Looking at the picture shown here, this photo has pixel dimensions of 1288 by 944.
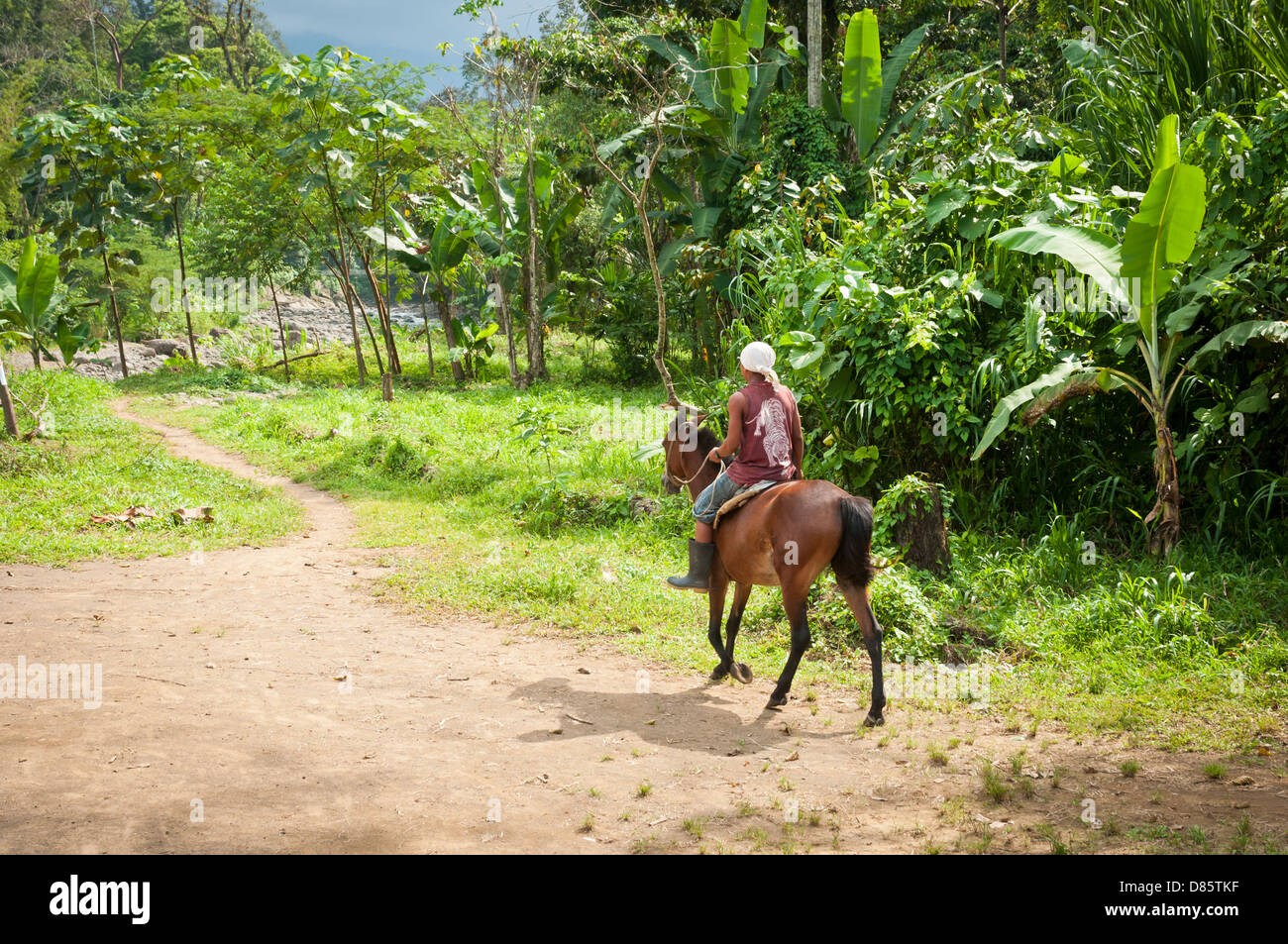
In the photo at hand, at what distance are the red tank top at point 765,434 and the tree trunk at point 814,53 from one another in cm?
1039

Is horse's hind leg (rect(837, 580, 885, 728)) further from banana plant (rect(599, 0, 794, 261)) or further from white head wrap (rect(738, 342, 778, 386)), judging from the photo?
banana plant (rect(599, 0, 794, 261))

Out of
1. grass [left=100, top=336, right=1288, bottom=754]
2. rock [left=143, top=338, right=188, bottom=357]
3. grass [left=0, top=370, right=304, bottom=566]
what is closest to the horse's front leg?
grass [left=100, top=336, right=1288, bottom=754]

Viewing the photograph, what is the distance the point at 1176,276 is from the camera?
692 cm

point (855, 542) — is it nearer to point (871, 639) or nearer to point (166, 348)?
point (871, 639)

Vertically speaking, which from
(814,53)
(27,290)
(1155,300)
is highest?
(814,53)

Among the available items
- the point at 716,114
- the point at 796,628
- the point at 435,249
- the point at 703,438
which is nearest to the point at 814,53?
the point at 716,114

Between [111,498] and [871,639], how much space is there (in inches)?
360

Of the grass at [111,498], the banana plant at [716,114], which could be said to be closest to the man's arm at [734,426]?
the grass at [111,498]

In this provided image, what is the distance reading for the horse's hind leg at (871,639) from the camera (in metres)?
5.33

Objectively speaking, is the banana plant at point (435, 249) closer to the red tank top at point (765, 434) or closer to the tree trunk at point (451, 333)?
the tree trunk at point (451, 333)

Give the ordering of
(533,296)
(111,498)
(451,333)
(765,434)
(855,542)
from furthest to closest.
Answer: (451,333) < (533,296) < (111,498) < (765,434) < (855,542)

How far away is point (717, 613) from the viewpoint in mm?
6172

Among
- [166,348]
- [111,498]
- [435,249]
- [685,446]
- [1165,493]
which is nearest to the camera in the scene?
[685,446]

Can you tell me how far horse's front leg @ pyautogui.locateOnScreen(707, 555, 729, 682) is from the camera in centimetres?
613
